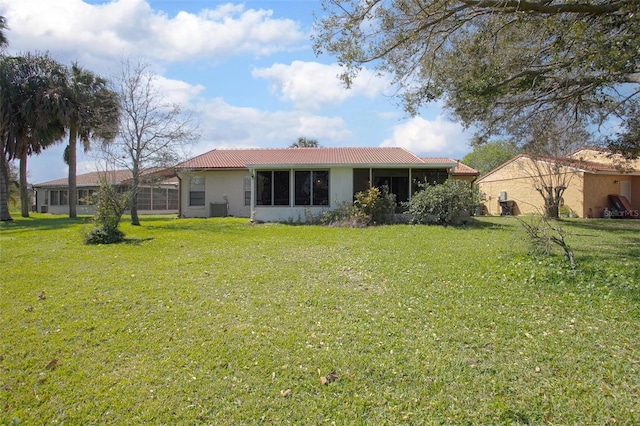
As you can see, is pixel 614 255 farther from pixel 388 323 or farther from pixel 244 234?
pixel 244 234

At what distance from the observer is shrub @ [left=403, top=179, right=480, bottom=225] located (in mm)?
14609

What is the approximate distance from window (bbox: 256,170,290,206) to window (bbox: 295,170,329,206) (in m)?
0.50

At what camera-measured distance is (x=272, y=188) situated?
16969 millimetres

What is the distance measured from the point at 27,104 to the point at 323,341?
925 inches

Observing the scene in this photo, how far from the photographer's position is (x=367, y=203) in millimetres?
14930

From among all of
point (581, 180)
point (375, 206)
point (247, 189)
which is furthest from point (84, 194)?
point (581, 180)

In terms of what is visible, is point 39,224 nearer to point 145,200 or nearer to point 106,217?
point 106,217

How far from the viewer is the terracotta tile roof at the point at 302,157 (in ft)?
54.4

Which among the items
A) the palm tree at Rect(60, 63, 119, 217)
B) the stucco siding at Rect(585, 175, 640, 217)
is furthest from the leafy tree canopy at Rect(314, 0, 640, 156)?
the palm tree at Rect(60, 63, 119, 217)

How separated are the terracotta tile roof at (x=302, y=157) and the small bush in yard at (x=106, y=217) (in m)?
5.73

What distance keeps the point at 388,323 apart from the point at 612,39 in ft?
18.6

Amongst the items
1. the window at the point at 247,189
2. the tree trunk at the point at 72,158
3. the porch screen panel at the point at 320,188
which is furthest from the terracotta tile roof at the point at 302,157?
the tree trunk at the point at 72,158

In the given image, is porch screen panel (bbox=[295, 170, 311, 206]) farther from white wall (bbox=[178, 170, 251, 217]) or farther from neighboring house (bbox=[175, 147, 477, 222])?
white wall (bbox=[178, 170, 251, 217])

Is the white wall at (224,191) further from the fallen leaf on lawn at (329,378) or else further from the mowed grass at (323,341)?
the fallen leaf on lawn at (329,378)
